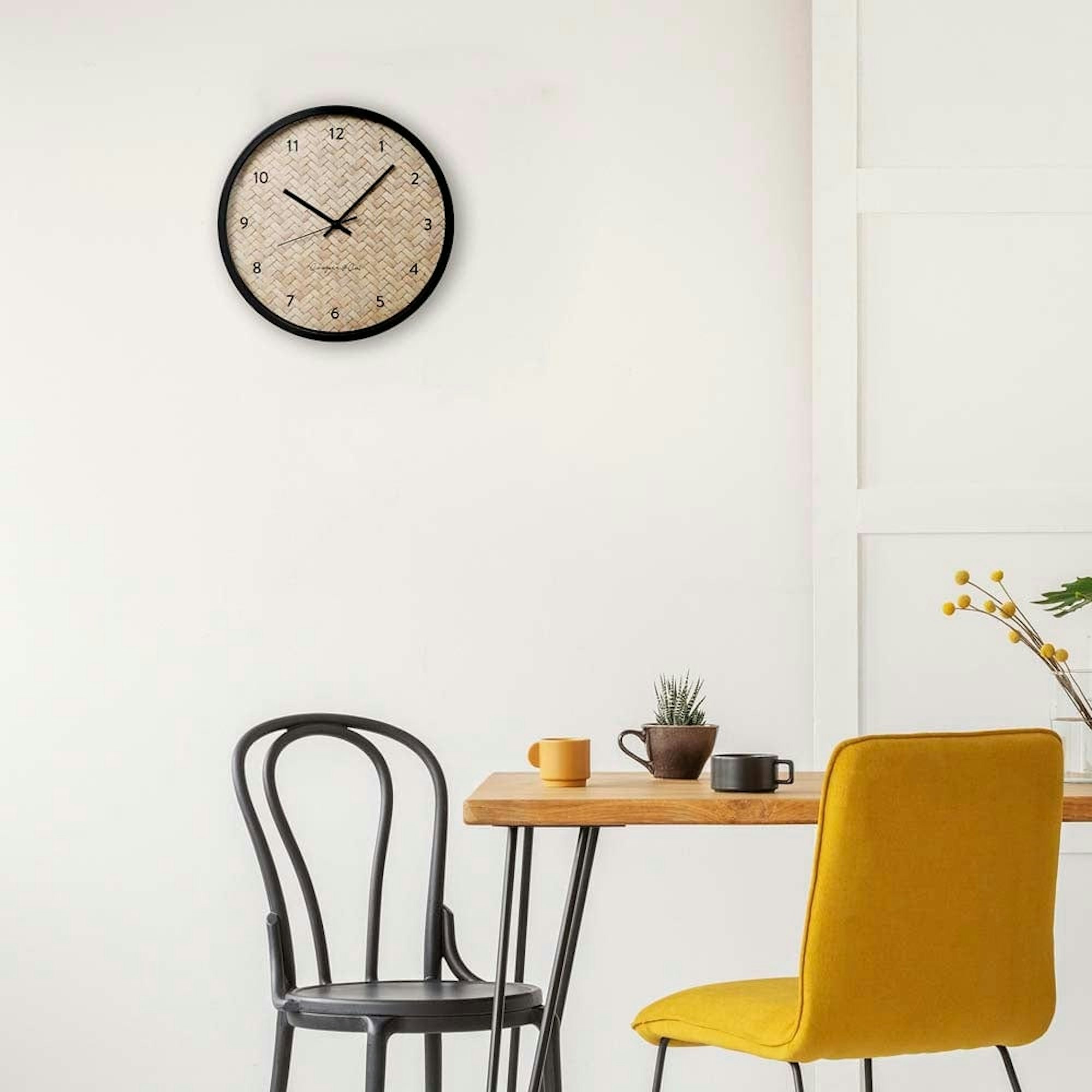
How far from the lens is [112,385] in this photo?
2623 millimetres

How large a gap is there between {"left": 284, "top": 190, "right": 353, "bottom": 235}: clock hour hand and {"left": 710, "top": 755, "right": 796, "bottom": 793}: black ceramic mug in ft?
4.33

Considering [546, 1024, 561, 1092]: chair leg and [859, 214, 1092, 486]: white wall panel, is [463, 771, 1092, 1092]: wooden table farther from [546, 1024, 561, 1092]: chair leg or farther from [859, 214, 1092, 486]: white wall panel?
[859, 214, 1092, 486]: white wall panel

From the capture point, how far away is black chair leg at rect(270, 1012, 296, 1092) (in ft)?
6.59

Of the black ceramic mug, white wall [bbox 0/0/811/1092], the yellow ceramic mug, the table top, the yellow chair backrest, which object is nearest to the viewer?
the yellow chair backrest

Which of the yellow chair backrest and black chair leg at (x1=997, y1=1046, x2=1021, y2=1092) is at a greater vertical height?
the yellow chair backrest

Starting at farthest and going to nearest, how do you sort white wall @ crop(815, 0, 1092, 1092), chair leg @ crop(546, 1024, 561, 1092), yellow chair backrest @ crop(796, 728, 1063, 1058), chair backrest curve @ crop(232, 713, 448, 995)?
white wall @ crop(815, 0, 1092, 1092)
chair backrest curve @ crop(232, 713, 448, 995)
chair leg @ crop(546, 1024, 561, 1092)
yellow chair backrest @ crop(796, 728, 1063, 1058)

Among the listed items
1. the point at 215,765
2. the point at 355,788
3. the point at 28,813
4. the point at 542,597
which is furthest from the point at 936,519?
the point at 28,813

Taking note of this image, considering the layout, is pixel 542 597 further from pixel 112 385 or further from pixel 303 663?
pixel 112 385

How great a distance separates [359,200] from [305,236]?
122mm

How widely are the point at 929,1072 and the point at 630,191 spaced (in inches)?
67.3

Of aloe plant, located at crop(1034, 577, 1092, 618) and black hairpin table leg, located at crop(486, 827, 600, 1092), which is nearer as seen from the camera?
black hairpin table leg, located at crop(486, 827, 600, 1092)

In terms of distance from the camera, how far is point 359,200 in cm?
260

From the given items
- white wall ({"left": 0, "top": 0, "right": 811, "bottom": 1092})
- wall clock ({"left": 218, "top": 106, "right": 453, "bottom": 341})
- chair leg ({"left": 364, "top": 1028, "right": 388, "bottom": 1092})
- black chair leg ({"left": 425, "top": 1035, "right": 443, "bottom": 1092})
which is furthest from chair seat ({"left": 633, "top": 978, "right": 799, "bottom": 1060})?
wall clock ({"left": 218, "top": 106, "right": 453, "bottom": 341})

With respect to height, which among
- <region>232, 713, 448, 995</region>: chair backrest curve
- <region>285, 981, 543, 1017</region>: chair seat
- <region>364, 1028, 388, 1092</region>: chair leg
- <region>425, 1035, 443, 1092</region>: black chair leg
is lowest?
<region>425, 1035, 443, 1092</region>: black chair leg
